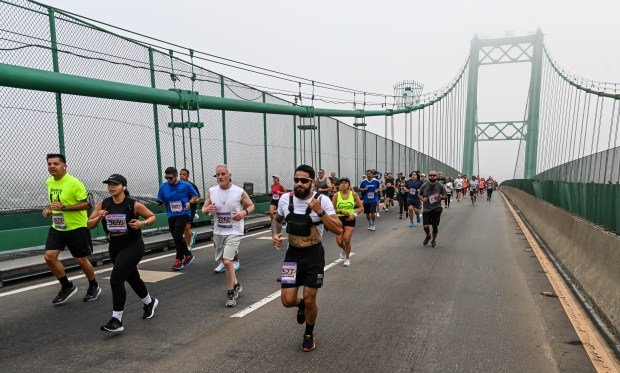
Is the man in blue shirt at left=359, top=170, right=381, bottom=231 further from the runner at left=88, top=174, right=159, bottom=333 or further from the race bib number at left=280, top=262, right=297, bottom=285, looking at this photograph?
the race bib number at left=280, top=262, right=297, bottom=285

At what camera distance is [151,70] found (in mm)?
13203

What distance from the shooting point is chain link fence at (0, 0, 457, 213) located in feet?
29.5

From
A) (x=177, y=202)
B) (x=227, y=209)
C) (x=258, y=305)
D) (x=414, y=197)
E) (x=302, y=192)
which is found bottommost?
(x=258, y=305)

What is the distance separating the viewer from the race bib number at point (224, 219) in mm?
6555

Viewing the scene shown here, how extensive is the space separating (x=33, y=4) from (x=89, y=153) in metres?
3.18

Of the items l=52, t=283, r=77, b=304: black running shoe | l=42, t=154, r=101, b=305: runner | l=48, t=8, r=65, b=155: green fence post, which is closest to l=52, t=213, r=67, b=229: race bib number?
l=42, t=154, r=101, b=305: runner

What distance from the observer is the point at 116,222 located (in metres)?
5.13

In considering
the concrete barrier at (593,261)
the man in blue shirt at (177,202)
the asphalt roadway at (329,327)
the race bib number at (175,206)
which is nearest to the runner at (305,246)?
the asphalt roadway at (329,327)

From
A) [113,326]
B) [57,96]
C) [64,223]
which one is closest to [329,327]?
[113,326]

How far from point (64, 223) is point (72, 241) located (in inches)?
10.4

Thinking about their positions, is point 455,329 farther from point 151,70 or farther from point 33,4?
point 151,70

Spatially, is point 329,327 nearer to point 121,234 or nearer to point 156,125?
point 121,234

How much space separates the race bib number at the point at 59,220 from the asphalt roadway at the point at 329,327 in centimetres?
101

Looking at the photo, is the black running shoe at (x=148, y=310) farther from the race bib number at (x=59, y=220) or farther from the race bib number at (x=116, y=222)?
the race bib number at (x=59, y=220)
